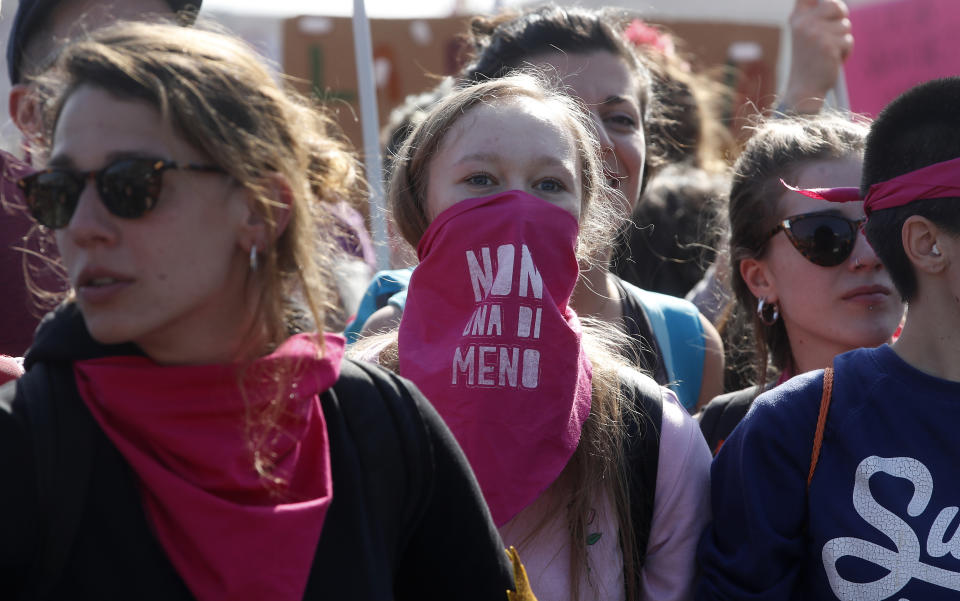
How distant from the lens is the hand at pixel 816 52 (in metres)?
3.71

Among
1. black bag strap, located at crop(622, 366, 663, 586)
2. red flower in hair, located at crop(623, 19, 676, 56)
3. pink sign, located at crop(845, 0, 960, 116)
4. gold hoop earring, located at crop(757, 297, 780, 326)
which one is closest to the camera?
black bag strap, located at crop(622, 366, 663, 586)

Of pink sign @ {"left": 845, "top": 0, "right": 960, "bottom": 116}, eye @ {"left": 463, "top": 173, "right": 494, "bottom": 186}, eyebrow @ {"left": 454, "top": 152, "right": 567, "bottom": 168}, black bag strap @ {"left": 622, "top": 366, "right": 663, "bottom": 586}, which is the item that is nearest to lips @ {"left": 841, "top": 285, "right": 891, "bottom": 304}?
black bag strap @ {"left": 622, "top": 366, "right": 663, "bottom": 586}

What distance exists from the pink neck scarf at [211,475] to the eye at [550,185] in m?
0.91

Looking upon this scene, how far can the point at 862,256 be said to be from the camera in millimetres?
2439

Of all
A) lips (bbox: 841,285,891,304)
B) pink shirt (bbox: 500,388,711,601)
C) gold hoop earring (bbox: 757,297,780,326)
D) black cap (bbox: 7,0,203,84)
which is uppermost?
black cap (bbox: 7,0,203,84)

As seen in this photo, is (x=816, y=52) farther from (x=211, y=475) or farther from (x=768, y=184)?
(x=211, y=475)

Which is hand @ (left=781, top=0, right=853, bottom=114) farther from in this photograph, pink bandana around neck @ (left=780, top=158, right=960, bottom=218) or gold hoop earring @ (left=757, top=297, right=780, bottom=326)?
pink bandana around neck @ (left=780, top=158, right=960, bottom=218)

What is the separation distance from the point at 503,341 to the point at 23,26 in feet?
5.16

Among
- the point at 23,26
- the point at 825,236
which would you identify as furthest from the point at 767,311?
the point at 23,26

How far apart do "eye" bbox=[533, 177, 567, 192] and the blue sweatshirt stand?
1.97 ft

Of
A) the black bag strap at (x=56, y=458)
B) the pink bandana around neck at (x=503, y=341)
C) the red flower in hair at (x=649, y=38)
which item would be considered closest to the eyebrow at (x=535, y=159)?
the pink bandana around neck at (x=503, y=341)

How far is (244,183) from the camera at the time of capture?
1432 millimetres

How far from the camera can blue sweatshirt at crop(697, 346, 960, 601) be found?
1.81 m

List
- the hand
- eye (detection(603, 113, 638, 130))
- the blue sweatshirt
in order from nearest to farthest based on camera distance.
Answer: the blue sweatshirt
eye (detection(603, 113, 638, 130))
the hand
